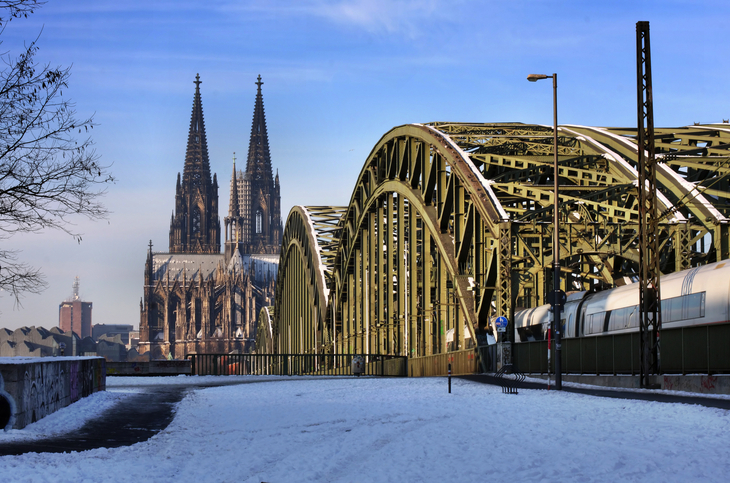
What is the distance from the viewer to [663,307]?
28.1 metres

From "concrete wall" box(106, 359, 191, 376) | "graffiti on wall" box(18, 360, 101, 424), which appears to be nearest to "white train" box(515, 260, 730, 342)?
"graffiti on wall" box(18, 360, 101, 424)

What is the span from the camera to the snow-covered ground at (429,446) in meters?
11.3

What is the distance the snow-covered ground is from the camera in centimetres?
1126

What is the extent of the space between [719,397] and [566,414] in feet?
13.4

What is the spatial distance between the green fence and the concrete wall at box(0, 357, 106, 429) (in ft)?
45.0

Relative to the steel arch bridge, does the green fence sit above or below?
below

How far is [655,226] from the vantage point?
863 inches

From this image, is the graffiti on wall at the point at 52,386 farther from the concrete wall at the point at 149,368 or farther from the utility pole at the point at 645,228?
the concrete wall at the point at 149,368

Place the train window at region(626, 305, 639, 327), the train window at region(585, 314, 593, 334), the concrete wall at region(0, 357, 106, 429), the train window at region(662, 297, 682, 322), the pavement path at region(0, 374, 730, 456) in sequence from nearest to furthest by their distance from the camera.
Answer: the pavement path at region(0, 374, 730, 456) → the concrete wall at region(0, 357, 106, 429) → the train window at region(662, 297, 682, 322) → the train window at region(626, 305, 639, 327) → the train window at region(585, 314, 593, 334)

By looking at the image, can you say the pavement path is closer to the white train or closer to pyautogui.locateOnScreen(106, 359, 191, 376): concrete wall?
the white train

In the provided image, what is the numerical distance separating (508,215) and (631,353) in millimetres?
10021

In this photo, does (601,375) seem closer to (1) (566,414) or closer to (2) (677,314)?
(2) (677,314)

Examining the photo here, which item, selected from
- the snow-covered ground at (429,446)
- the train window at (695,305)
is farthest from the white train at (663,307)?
the snow-covered ground at (429,446)

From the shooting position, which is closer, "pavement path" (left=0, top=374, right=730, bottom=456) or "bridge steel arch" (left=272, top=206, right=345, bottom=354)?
"pavement path" (left=0, top=374, right=730, bottom=456)
